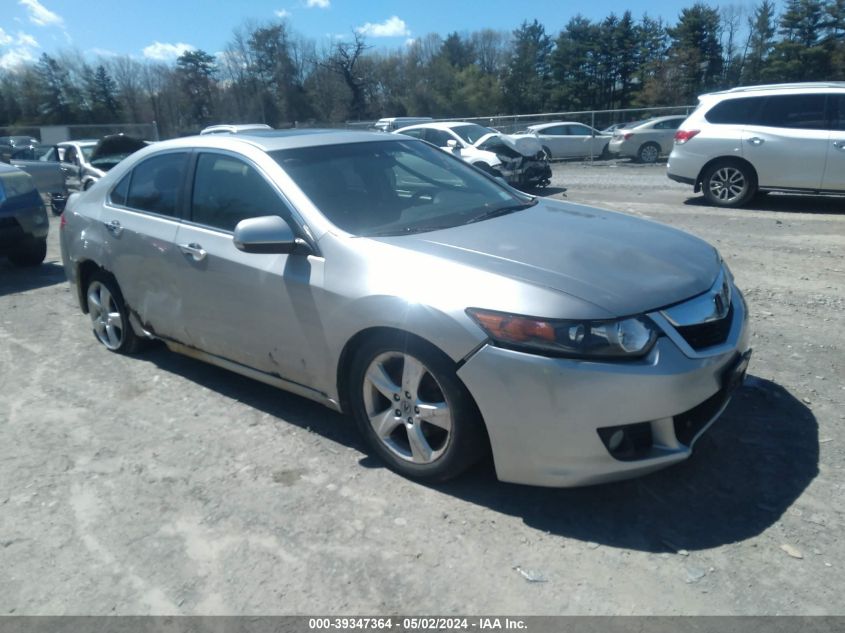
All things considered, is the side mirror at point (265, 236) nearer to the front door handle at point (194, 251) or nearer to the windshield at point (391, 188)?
the windshield at point (391, 188)

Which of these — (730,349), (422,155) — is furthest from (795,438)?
(422,155)

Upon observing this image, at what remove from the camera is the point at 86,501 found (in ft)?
11.4

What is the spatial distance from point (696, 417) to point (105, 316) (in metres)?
4.35

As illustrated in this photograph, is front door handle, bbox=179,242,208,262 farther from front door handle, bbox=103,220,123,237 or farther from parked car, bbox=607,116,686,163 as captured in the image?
parked car, bbox=607,116,686,163

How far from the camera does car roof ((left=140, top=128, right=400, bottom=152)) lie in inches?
167

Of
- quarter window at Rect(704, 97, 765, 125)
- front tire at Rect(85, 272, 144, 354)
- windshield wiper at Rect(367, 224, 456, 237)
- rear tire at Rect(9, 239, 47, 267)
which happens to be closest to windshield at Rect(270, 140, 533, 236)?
windshield wiper at Rect(367, 224, 456, 237)

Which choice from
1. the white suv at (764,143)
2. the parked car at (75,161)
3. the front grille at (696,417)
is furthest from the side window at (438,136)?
the front grille at (696,417)

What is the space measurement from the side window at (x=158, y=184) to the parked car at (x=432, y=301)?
2 cm

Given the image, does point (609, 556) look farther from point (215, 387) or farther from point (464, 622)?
point (215, 387)

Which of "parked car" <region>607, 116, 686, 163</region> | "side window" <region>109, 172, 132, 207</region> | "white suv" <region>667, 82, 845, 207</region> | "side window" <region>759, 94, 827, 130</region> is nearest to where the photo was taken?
"side window" <region>109, 172, 132, 207</region>

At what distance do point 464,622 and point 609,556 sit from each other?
0.69m

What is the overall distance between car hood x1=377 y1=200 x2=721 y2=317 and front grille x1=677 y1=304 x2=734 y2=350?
0.14 meters

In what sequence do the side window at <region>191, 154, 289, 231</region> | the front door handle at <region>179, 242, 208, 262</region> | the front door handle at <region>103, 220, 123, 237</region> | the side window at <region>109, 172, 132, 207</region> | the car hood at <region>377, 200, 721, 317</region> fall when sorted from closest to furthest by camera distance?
the car hood at <region>377, 200, 721, 317</region>
the side window at <region>191, 154, 289, 231</region>
the front door handle at <region>179, 242, 208, 262</region>
the front door handle at <region>103, 220, 123, 237</region>
the side window at <region>109, 172, 132, 207</region>

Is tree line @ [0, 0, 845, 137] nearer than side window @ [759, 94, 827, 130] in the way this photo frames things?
No
